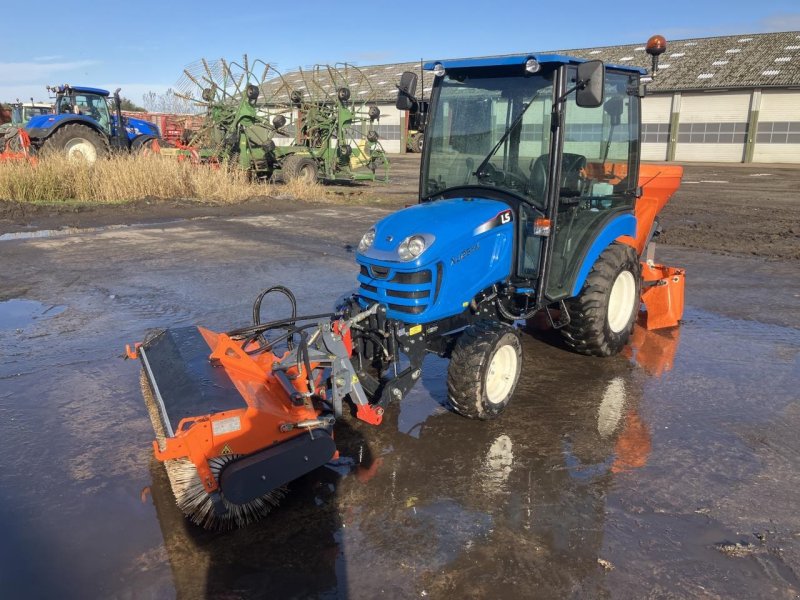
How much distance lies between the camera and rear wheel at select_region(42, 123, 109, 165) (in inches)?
643

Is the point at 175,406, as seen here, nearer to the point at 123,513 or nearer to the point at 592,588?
the point at 123,513

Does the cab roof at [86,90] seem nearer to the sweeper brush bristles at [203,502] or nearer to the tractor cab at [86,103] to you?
the tractor cab at [86,103]

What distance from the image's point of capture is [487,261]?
14.0 ft

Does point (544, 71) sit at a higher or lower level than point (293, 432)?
higher

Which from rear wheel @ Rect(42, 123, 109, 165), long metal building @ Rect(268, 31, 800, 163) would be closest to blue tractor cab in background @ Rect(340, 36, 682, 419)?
rear wheel @ Rect(42, 123, 109, 165)

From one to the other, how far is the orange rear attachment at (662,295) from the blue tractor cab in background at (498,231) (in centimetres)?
90

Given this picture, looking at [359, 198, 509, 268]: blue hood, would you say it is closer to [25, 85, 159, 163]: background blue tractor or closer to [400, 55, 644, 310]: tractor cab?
[400, 55, 644, 310]: tractor cab

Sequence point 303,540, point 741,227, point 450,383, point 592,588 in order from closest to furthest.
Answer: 1. point 592,588
2. point 303,540
3. point 450,383
4. point 741,227

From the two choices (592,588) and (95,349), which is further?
(95,349)

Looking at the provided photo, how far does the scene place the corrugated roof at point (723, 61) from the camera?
28.8 metres

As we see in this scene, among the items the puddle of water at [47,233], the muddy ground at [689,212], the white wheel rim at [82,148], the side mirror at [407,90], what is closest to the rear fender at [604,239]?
the side mirror at [407,90]

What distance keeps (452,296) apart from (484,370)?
0.51m

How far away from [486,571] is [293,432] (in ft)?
3.66

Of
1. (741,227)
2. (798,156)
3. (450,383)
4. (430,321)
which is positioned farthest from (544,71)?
(798,156)
